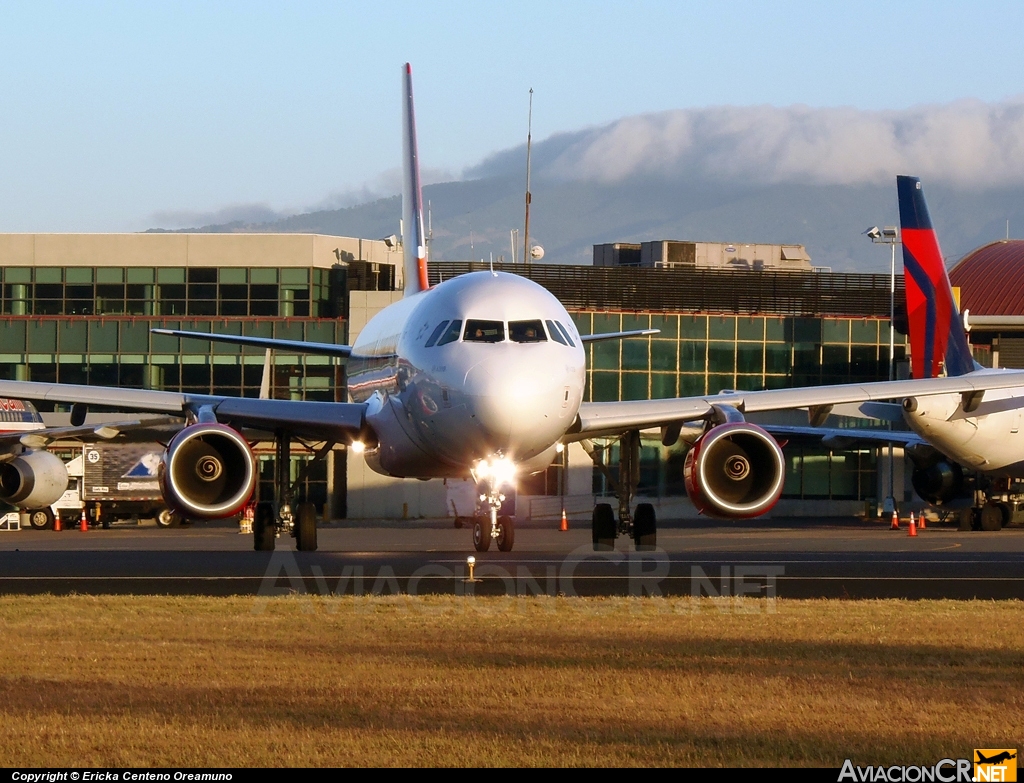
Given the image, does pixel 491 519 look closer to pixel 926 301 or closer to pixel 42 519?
pixel 926 301

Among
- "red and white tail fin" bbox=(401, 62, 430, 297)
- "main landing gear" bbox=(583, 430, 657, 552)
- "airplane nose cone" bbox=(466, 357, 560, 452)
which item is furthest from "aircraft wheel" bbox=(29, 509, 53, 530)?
"airplane nose cone" bbox=(466, 357, 560, 452)

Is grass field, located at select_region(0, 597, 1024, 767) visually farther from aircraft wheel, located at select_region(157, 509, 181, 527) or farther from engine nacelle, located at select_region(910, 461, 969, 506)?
aircraft wheel, located at select_region(157, 509, 181, 527)

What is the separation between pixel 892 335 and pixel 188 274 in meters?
30.0

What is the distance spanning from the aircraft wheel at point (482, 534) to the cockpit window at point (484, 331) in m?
3.97

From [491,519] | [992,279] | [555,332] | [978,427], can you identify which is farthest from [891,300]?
Answer: [555,332]

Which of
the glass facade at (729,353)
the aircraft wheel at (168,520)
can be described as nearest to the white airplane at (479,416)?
the aircraft wheel at (168,520)

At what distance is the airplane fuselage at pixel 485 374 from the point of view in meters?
22.5

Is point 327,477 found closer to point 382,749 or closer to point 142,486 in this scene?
point 142,486

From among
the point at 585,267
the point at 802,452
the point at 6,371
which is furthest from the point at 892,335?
the point at 6,371

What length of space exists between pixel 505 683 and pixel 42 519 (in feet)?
146

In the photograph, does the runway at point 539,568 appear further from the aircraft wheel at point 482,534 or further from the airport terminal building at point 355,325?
the airport terminal building at point 355,325

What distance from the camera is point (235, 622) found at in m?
15.3

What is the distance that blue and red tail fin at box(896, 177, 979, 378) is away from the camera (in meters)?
47.0

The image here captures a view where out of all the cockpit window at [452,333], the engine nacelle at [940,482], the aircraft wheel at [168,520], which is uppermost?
the cockpit window at [452,333]
